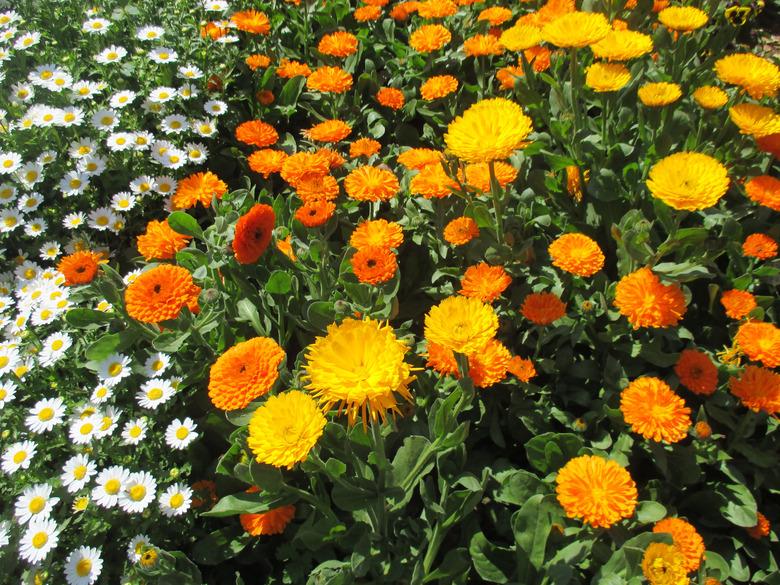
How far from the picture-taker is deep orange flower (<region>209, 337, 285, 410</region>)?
1.59 metres

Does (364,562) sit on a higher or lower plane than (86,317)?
lower

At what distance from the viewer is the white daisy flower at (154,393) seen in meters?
2.03

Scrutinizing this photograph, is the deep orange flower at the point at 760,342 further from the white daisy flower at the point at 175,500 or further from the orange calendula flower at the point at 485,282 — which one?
the white daisy flower at the point at 175,500

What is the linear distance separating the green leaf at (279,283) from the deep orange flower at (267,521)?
2.36 ft

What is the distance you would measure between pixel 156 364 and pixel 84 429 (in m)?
0.31

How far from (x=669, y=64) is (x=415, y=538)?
2.32m

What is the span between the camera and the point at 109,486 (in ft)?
6.15

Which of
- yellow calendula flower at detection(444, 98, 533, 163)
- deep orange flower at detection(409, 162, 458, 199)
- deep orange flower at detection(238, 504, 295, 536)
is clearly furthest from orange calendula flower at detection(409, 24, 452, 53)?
deep orange flower at detection(238, 504, 295, 536)

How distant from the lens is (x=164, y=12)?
3660 millimetres

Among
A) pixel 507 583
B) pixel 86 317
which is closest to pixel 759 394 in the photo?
pixel 507 583

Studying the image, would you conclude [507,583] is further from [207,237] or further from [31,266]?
[31,266]

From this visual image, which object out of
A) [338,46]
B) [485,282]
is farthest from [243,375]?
[338,46]

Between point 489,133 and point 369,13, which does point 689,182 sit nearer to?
point 489,133

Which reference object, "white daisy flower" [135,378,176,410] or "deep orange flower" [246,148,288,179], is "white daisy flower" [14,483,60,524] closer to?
"white daisy flower" [135,378,176,410]
